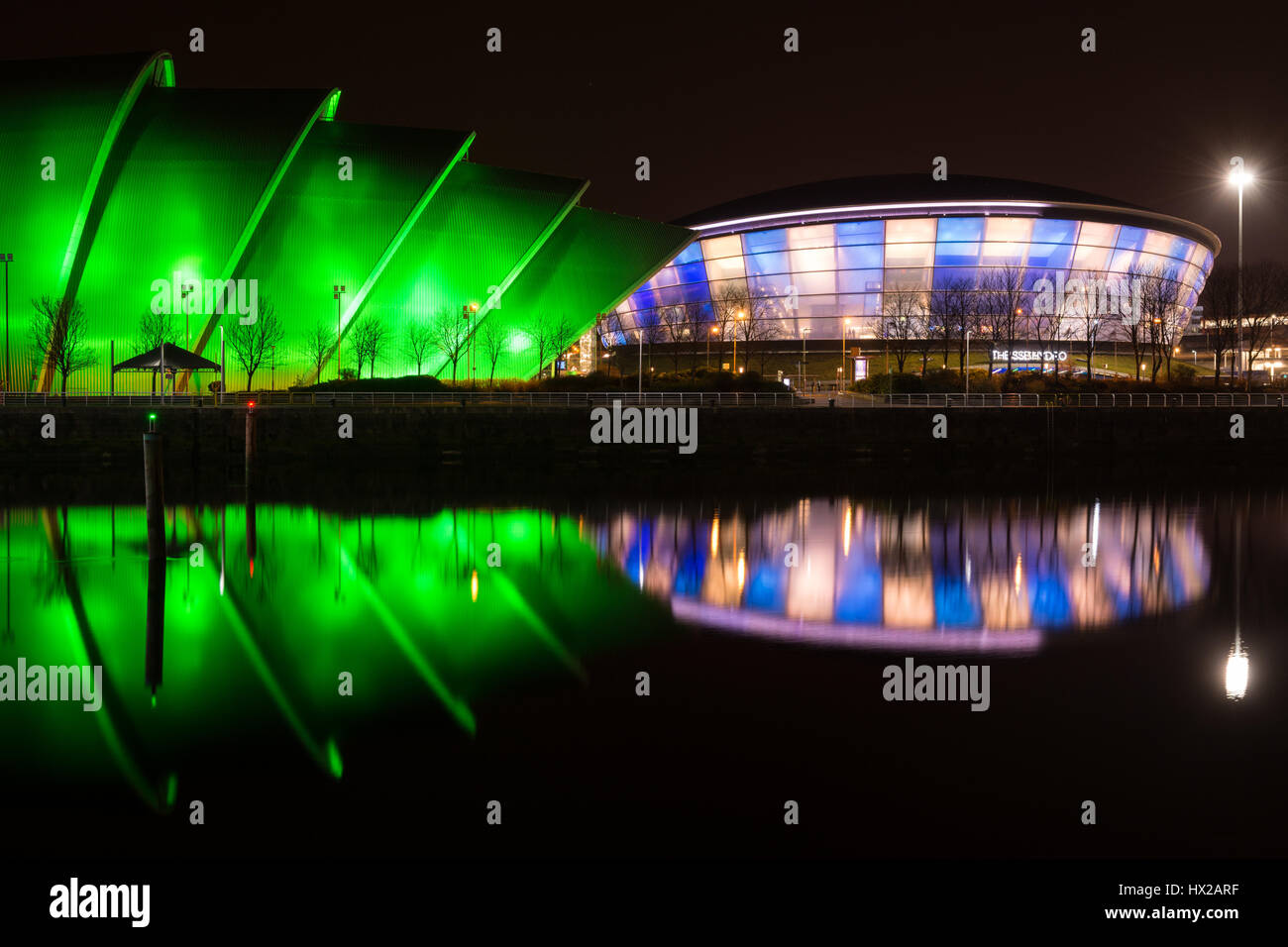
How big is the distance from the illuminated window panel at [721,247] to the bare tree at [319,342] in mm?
32222

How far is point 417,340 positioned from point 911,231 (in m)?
34.1

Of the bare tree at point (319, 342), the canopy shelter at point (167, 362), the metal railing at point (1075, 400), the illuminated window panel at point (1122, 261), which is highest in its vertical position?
the illuminated window panel at point (1122, 261)

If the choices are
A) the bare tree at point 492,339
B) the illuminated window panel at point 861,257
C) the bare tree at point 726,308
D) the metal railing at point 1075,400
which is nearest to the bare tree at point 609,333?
the bare tree at point 726,308

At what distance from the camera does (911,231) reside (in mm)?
69562

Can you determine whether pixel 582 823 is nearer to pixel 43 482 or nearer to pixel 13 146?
pixel 43 482

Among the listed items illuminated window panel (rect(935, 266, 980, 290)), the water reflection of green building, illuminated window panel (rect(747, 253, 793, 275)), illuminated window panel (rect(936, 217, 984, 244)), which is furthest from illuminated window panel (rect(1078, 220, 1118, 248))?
the water reflection of green building

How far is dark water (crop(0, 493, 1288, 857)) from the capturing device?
7.65 m

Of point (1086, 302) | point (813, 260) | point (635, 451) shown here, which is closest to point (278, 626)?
point (635, 451)

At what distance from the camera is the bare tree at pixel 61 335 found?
147 ft

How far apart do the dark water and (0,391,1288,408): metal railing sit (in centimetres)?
1954

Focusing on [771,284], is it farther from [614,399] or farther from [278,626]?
[278,626]

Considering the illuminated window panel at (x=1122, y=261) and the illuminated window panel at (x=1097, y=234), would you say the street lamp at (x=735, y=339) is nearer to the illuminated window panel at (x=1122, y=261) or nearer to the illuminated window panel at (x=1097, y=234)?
the illuminated window panel at (x=1097, y=234)

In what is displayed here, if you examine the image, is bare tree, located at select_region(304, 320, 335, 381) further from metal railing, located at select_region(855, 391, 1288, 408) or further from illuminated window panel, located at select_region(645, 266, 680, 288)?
illuminated window panel, located at select_region(645, 266, 680, 288)
